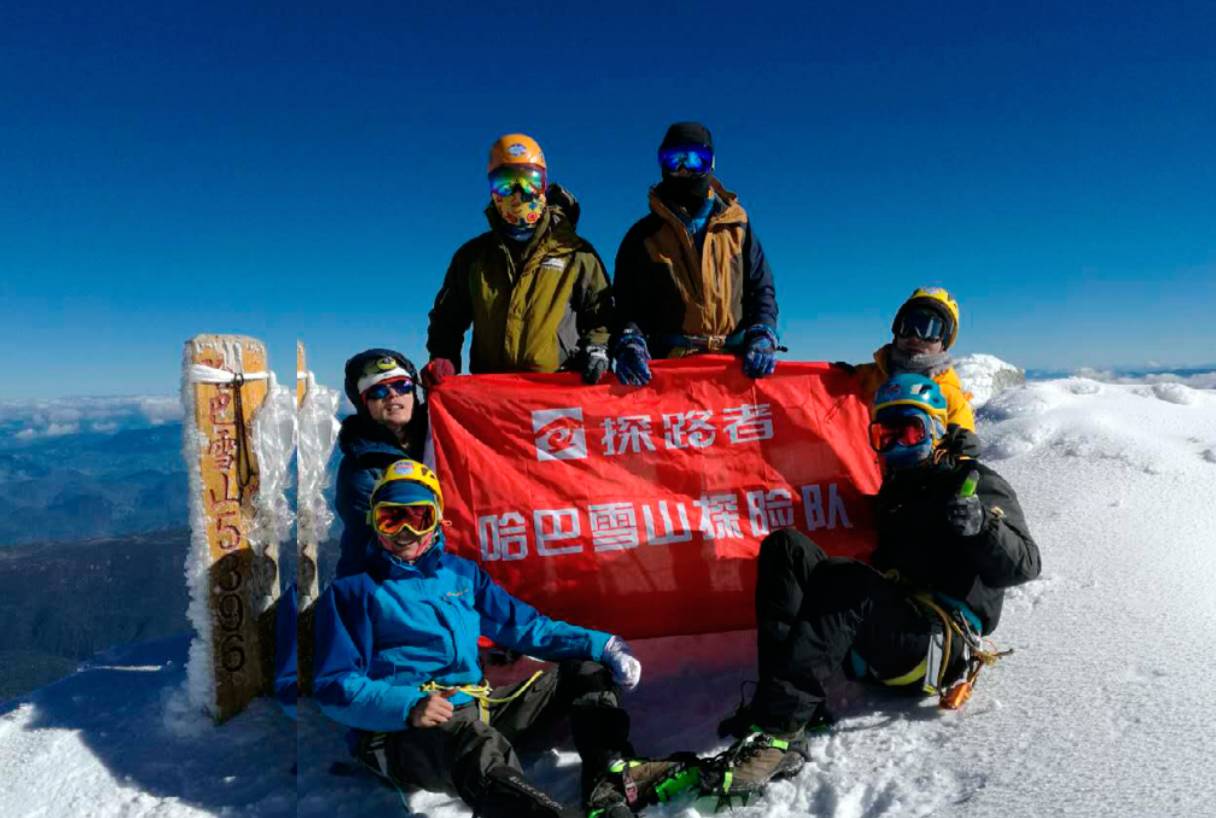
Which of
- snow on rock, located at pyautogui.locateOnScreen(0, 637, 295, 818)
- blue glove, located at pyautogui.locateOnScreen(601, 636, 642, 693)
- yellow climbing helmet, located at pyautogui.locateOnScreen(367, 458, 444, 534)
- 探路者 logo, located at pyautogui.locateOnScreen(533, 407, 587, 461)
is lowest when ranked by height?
snow on rock, located at pyautogui.locateOnScreen(0, 637, 295, 818)

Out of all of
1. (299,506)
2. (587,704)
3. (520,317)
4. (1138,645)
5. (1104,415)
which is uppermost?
(520,317)

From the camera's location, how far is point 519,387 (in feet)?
17.4

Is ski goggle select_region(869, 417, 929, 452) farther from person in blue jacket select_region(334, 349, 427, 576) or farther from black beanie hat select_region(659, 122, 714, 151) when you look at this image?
person in blue jacket select_region(334, 349, 427, 576)

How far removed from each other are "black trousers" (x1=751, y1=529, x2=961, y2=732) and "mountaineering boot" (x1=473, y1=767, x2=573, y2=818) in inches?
43.2

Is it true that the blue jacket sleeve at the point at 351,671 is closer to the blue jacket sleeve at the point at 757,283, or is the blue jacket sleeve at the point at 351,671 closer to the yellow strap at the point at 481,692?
the yellow strap at the point at 481,692

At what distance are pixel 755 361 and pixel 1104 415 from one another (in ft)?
16.4

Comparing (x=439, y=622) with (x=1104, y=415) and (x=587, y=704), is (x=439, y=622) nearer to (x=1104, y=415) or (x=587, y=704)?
(x=587, y=704)

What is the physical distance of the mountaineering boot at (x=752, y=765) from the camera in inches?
127

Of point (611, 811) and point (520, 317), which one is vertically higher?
point (520, 317)

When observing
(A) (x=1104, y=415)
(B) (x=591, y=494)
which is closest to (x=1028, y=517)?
(A) (x=1104, y=415)

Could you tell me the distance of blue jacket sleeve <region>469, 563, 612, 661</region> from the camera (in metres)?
4.18

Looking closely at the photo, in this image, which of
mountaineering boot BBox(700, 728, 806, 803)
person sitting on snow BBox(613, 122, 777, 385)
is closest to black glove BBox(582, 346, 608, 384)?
person sitting on snow BBox(613, 122, 777, 385)

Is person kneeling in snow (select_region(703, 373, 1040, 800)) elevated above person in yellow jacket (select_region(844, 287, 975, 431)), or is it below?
below

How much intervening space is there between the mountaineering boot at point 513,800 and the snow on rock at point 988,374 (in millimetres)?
11628
